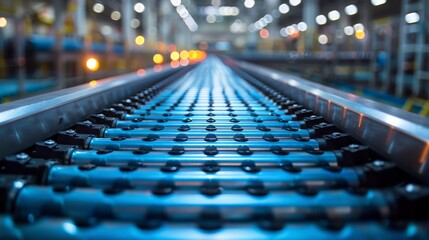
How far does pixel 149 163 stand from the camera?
145 cm

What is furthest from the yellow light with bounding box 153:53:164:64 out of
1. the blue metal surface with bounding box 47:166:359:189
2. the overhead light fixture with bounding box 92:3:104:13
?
the overhead light fixture with bounding box 92:3:104:13

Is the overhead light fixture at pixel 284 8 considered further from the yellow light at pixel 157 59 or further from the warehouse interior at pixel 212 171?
the warehouse interior at pixel 212 171

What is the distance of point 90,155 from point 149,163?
242 millimetres

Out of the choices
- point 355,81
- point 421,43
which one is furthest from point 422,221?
point 355,81

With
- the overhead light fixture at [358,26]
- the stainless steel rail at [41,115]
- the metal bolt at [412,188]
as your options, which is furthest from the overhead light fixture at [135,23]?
the metal bolt at [412,188]

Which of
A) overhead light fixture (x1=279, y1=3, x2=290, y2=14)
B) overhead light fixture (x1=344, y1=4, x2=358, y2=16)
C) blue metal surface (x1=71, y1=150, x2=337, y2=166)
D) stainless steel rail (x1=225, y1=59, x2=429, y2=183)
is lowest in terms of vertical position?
blue metal surface (x1=71, y1=150, x2=337, y2=166)

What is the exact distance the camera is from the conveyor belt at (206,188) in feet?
2.99

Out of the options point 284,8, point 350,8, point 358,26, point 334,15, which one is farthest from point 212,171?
point 358,26

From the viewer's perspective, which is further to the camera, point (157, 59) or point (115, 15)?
point (115, 15)

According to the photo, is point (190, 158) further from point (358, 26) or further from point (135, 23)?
point (358, 26)

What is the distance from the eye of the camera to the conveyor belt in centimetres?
91

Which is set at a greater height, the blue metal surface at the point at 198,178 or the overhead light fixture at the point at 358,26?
the overhead light fixture at the point at 358,26

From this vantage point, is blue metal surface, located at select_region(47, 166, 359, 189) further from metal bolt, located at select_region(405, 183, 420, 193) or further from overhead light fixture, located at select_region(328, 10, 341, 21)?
overhead light fixture, located at select_region(328, 10, 341, 21)

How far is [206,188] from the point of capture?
1160mm
